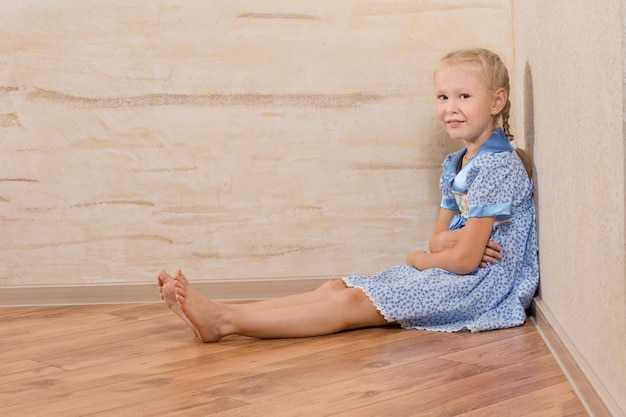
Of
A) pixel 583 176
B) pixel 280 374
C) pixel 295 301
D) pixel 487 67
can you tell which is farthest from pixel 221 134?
pixel 583 176

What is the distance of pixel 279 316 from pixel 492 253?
1.58ft

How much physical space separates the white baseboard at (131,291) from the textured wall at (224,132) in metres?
0.03

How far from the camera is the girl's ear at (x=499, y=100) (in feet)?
6.46

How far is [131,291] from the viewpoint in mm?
2373

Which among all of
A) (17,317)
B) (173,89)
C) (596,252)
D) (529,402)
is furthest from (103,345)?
(596,252)

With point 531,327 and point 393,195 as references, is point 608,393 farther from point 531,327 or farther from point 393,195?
point 393,195

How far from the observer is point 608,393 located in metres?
1.14

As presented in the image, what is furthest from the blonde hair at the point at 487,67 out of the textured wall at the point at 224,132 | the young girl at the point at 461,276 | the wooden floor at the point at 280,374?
the wooden floor at the point at 280,374

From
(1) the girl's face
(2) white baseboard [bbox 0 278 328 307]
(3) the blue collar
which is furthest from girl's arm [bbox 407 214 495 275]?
(2) white baseboard [bbox 0 278 328 307]

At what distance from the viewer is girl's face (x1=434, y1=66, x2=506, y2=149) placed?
6.39ft

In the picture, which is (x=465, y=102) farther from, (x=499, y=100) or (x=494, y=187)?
(x=494, y=187)

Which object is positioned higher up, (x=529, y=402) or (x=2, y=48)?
(x=2, y=48)

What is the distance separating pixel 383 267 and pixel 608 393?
1186 mm

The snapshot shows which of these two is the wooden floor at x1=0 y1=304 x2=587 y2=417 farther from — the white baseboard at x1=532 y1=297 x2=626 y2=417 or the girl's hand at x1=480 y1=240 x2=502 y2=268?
the girl's hand at x1=480 y1=240 x2=502 y2=268
